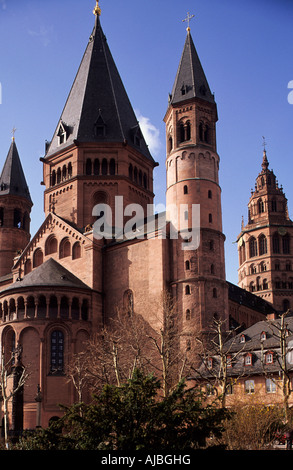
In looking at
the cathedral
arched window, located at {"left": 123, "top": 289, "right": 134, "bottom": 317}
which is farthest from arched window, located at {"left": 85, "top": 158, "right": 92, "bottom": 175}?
arched window, located at {"left": 123, "top": 289, "right": 134, "bottom": 317}

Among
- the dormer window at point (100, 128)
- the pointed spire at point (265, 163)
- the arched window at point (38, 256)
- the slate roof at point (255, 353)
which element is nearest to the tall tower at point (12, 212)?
the arched window at point (38, 256)

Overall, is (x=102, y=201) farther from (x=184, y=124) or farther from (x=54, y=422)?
(x=54, y=422)

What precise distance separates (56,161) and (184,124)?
18329mm

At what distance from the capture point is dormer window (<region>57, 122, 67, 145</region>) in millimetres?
73312

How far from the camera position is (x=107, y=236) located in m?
64.1

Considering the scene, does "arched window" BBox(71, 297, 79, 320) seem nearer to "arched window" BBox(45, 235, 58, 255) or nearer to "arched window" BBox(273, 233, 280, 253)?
"arched window" BBox(45, 235, 58, 255)

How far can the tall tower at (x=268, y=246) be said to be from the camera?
103 m

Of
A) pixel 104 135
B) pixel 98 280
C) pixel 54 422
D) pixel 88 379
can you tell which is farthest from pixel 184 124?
pixel 54 422

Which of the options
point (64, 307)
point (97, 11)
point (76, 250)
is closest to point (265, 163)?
point (97, 11)

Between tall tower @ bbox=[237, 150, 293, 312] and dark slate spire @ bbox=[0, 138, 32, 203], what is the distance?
41.4 m

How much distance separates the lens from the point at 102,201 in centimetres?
6969

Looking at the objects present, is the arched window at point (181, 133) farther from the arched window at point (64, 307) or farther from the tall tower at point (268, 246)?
the tall tower at point (268, 246)

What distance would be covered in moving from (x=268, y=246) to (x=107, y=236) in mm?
47609

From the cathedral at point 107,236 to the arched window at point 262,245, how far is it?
24142 millimetres
